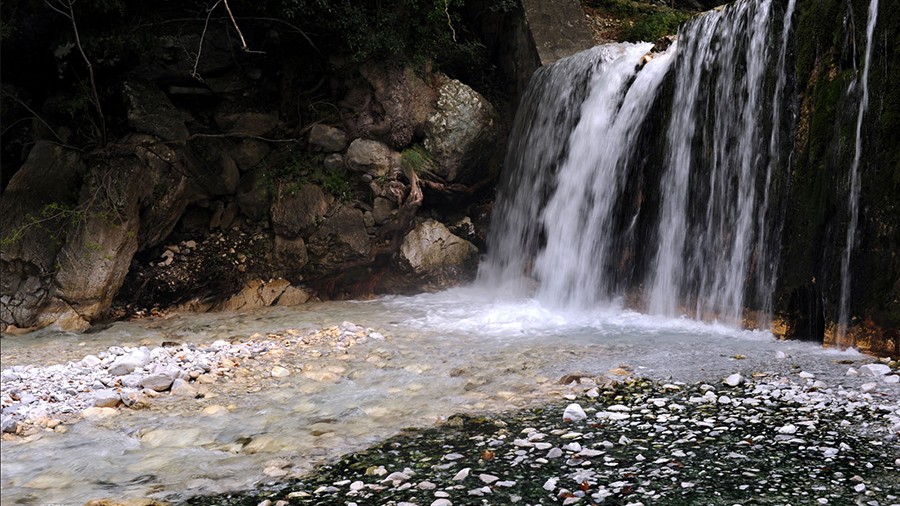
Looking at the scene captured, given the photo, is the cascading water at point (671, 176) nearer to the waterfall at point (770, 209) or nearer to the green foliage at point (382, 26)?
the waterfall at point (770, 209)

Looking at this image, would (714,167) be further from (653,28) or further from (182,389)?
(653,28)

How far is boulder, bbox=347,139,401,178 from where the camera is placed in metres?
9.48

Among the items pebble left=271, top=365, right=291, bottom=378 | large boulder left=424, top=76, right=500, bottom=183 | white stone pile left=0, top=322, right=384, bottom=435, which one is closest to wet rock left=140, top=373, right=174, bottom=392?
white stone pile left=0, top=322, right=384, bottom=435

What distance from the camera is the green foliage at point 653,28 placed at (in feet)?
39.8

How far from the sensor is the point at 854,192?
5645 millimetres

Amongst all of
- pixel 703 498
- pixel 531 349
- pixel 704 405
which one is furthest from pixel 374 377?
pixel 703 498

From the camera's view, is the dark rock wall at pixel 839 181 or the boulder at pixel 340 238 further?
the boulder at pixel 340 238

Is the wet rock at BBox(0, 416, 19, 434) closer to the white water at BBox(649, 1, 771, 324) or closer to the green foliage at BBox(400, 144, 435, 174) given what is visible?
the white water at BBox(649, 1, 771, 324)

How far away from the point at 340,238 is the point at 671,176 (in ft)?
14.3

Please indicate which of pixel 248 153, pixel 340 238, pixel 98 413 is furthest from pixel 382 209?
pixel 98 413

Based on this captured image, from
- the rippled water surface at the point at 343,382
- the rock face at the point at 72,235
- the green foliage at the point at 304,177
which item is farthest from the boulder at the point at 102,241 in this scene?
the green foliage at the point at 304,177

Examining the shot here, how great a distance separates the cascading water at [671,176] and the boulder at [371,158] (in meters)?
1.96

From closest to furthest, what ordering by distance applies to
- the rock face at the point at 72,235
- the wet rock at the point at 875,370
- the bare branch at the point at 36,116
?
the wet rock at the point at 875,370 < the rock face at the point at 72,235 < the bare branch at the point at 36,116

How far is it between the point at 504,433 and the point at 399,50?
6853 mm
